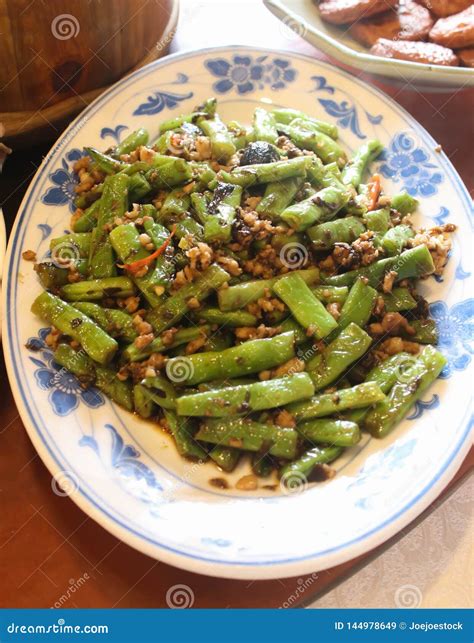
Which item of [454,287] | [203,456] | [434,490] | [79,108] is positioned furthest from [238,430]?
[79,108]

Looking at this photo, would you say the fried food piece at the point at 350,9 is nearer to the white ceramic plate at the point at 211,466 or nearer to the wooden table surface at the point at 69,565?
the white ceramic plate at the point at 211,466

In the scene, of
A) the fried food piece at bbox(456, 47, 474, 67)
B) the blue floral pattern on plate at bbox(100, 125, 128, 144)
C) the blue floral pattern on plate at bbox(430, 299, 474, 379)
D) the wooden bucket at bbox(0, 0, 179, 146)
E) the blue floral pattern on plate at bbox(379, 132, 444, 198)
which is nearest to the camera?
the blue floral pattern on plate at bbox(430, 299, 474, 379)

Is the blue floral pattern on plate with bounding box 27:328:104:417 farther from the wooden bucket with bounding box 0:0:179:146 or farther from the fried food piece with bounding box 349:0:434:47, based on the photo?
the fried food piece with bounding box 349:0:434:47

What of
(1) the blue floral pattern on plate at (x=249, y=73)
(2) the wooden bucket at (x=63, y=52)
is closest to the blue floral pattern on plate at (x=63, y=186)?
(2) the wooden bucket at (x=63, y=52)

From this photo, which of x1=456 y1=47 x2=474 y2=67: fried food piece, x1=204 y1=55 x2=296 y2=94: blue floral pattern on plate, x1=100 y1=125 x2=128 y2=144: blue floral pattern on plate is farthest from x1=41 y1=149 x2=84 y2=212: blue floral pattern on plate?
x1=456 y1=47 x2=474 y2=67: fried food piece

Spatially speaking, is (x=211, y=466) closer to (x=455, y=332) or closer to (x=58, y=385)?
(x=58, y=385)
